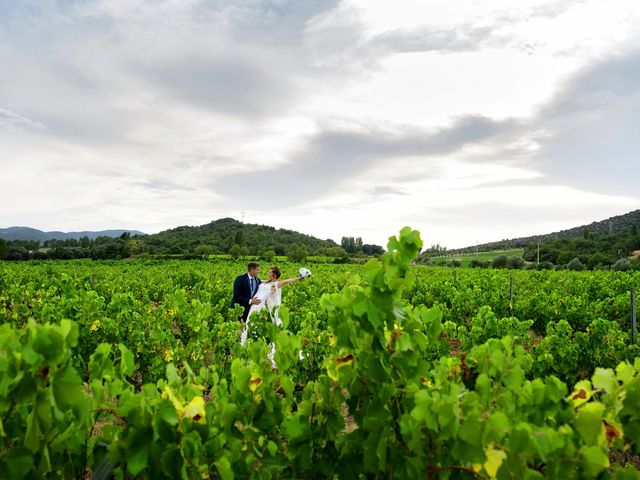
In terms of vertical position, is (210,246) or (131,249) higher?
(210,246)

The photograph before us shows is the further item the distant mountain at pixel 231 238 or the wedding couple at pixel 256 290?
the distant mountain at pixel 231 238

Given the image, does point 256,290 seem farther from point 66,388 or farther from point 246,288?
point 66,388

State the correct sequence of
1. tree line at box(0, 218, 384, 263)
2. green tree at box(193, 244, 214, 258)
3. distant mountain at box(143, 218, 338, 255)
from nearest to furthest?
tree line at box(0, 218, 384, 263)
green tree at box(193, 244, 214, 258)
distant mountain at box(143, 218, 338, 255)

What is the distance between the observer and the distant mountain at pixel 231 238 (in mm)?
80344

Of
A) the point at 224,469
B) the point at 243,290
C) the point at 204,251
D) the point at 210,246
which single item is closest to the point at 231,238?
the point at 210,246

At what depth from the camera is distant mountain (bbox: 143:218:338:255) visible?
8034 cm

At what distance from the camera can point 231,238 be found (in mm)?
88250

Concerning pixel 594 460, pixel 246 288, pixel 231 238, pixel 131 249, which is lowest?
pixel 594 460

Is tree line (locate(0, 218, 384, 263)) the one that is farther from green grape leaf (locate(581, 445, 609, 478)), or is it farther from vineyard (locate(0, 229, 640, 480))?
green grape leaf (locate(581, 445, 609, 478))

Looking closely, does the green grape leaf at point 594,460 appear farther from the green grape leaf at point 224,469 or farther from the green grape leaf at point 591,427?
the green grape leaf at point 224,469

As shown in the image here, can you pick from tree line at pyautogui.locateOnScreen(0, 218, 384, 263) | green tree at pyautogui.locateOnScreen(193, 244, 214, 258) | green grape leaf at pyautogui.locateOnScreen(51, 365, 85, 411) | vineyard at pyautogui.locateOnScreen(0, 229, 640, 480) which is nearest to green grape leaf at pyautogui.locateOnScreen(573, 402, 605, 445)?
vineyard at pyautogui.locateOnScreen(0, 229, 640, 480)

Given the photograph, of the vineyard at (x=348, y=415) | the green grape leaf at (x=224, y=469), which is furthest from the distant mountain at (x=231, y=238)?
the green grape leaf at (x=224, y=469)

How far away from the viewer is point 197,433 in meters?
1.78

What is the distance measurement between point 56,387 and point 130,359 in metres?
0.68
